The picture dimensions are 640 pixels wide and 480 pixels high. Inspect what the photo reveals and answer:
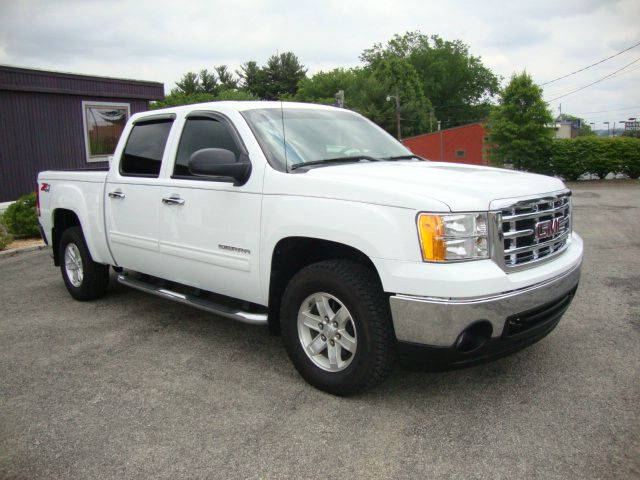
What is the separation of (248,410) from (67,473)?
1.03 meters

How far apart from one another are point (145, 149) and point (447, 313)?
10.6ft

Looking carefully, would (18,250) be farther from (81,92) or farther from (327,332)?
(327,332)

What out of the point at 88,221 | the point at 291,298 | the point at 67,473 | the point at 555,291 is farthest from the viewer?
the point at 88,221

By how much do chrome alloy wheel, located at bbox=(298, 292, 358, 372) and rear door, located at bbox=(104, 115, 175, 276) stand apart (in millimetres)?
1672

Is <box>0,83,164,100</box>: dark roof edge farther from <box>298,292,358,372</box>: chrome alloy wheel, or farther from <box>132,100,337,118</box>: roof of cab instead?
<box>298,292,358,372</box>: chrome alloy wheel

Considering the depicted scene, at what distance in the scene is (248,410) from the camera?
3379 millimetres

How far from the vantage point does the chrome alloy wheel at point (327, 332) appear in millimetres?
3381

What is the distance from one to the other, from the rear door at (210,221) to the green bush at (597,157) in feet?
70.9

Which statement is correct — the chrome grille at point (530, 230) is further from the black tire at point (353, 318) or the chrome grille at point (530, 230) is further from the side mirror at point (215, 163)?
the side mirror at point (215, 163)

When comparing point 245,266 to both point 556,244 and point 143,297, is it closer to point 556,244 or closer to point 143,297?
point 556,244

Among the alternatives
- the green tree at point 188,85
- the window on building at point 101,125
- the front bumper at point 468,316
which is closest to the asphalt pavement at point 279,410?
the front bumper at point 468,316

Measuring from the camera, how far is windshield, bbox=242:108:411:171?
Answer: 3.88m

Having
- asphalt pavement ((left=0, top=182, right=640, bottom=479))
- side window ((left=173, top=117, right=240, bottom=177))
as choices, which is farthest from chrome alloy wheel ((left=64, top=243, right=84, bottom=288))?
side window ((left=173, top=117, right=240, bottom=177))

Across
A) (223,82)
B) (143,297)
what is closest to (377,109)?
(223,82)
